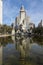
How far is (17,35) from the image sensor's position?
246 cm

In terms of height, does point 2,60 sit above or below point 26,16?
below

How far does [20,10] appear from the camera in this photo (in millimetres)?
2236

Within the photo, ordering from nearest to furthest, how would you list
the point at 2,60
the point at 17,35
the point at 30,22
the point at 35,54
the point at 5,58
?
the point at 2,60 → the point at 5,58 → the point at 35,54 → the point at 30,22 → the point at 17,35

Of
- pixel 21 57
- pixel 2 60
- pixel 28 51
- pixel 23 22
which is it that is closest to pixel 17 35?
pixel 23 22

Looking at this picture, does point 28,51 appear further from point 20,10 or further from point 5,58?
point 20,10

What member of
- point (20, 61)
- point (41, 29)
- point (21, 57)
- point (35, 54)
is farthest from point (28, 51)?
point (41, 29)

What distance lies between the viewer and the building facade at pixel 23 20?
2216 mm

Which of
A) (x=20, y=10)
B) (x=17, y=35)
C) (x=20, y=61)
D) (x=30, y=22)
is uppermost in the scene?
(x=20, y=10)

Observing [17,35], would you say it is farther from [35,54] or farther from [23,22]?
[35,54]

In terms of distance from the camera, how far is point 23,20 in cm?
229

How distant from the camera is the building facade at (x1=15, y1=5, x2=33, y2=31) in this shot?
2216mm

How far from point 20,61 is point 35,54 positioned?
40 cm

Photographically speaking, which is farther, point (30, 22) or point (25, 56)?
point (30, 22)

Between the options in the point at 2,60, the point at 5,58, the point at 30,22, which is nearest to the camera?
the point at 2,60
